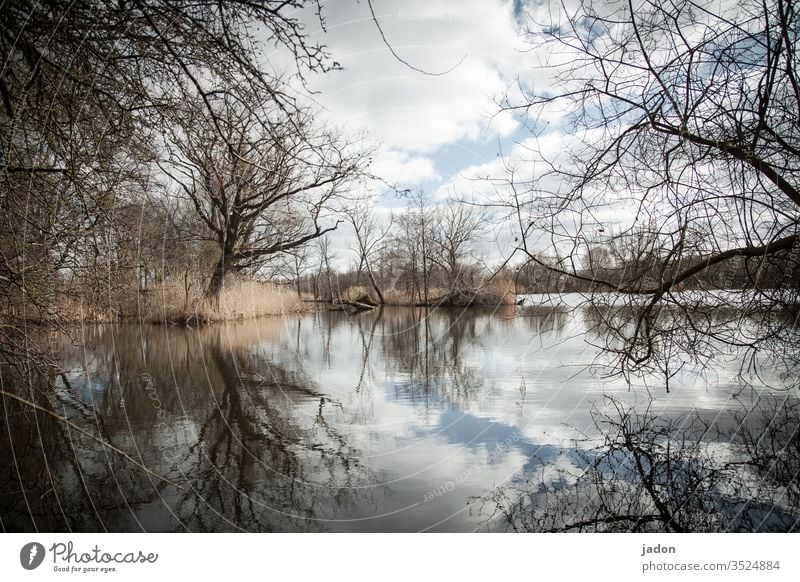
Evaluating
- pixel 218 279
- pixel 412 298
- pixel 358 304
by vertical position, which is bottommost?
pixel 358 304

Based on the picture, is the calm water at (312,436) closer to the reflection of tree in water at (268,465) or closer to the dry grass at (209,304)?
the reflection of tree in water at (268,465)

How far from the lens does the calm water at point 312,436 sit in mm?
2322

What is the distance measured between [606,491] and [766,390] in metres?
3.02

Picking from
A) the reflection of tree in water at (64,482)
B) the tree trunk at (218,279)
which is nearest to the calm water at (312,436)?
the reflection of tree in water at (64,482)

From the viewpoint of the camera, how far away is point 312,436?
3.52m

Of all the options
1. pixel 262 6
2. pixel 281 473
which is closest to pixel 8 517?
pixel 281 473

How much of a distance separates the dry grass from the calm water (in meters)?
5.83

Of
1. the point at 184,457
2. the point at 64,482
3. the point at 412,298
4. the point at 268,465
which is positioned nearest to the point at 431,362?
the point at 268,465

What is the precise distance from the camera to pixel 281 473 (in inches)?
109

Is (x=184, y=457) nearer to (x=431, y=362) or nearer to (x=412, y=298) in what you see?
(x=431, y=362)

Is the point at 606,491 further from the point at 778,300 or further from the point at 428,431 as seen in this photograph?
the point at 778,300

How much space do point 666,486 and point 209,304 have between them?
505 inches

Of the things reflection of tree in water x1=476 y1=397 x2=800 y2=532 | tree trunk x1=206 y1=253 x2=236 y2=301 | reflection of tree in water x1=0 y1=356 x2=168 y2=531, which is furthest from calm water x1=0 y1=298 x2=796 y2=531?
tree trunk x1=206 y1=253 x2=236 y2=301

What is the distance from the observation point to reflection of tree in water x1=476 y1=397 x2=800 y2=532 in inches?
85.0
